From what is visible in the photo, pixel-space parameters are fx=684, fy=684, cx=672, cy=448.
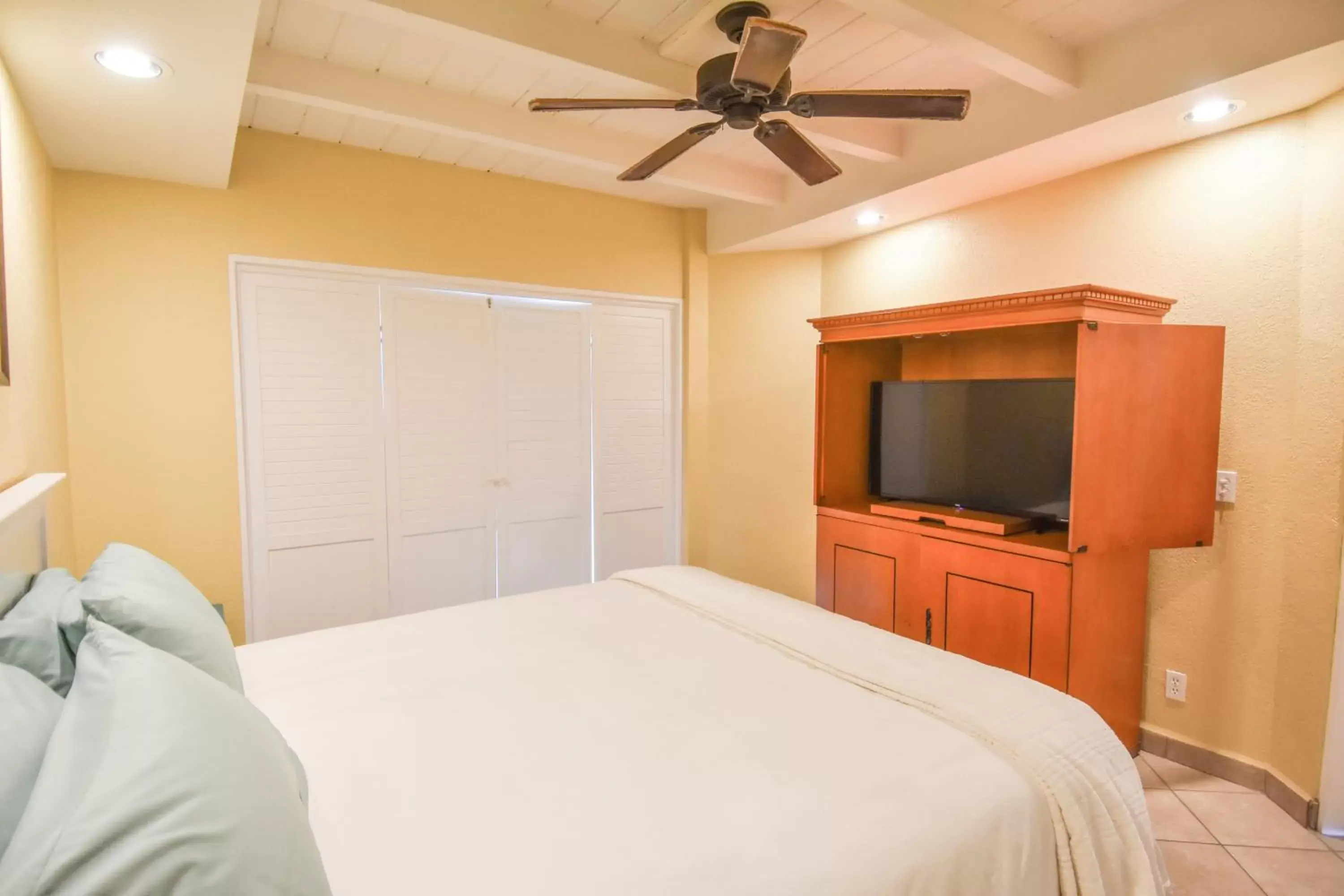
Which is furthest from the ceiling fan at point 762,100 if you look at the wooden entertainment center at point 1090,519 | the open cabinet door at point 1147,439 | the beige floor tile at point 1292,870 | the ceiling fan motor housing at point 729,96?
the beige floor tile at point 1292,870

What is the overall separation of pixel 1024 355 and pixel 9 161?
11.6 feet

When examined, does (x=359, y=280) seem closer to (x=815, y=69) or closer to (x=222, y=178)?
(x=222, y=178)

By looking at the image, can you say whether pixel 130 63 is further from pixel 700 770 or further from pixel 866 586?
pixel 866 586

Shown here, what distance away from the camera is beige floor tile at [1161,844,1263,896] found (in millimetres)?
1923

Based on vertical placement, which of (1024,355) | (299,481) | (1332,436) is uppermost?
(1024,355)

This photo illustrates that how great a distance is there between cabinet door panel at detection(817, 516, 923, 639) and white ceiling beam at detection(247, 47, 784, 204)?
1.76 m

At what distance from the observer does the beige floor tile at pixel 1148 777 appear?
2.46 meters

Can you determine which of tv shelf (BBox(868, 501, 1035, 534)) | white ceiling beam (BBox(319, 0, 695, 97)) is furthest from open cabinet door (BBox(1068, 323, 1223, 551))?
white ceiling beam (BBox(319, 0, 695, 97))

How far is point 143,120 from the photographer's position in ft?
7.21

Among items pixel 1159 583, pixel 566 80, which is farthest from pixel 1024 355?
pixel 566 80

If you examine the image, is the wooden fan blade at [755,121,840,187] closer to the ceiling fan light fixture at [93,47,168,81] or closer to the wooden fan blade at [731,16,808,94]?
the wooden fan blade at [731,16,808,94]

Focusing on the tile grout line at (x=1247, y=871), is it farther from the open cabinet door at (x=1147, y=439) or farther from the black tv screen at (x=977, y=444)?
the black tv screen at (x=977, y=444)

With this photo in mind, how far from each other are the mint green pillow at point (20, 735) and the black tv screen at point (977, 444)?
2795 mm

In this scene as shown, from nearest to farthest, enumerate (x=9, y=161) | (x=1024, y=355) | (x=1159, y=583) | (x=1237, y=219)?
(x=9, y=161)
(x=1237, y=219)
(x=1159, y=583)
(x=1024, y=355)
